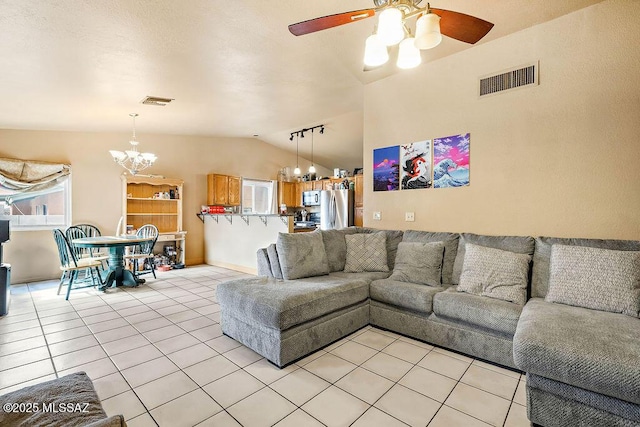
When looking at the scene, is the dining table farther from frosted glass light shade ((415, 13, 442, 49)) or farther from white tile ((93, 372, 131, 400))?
frosted glass light shade ((415, 13, 442, 49))

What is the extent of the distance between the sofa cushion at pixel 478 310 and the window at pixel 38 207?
242 inches

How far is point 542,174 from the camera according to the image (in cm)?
289

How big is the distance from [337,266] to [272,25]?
255 cm

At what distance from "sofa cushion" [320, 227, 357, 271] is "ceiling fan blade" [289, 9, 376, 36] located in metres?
2.18

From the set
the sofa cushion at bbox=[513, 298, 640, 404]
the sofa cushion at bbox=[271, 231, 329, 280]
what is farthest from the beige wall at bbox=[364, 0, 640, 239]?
the sofa cushion at bbox=[271, 231, 329, 280]

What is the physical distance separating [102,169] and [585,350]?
6924 mm

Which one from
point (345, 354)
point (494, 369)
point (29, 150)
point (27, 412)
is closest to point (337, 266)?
Answer: point (345, 354)

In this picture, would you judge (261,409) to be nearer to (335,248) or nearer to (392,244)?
(335,248)

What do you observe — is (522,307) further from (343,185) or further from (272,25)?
(343,185)

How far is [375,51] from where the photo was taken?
185 cm

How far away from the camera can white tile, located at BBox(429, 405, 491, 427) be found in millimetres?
1715

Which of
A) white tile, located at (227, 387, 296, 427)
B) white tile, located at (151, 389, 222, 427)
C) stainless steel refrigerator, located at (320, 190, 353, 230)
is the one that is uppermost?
stainless steel refrigerator, located at (320, 190, 353, 230)

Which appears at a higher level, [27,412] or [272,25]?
[272,25]

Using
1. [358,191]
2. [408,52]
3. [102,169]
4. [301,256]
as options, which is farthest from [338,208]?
[408,52]
